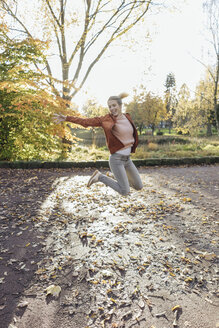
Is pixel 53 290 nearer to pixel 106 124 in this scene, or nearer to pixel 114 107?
pixel 106 124

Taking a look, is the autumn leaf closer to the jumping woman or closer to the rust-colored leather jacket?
the jumping woman

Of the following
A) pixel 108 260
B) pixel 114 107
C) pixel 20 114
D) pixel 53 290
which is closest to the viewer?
pixel 53 290

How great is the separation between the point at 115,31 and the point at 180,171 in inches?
326

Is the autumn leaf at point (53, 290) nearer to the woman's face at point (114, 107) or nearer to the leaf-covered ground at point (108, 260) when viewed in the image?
the leaf-covered ground at point (108, 260)

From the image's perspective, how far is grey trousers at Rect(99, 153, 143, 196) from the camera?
363 centimetres

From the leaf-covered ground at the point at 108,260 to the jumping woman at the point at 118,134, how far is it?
1.20m

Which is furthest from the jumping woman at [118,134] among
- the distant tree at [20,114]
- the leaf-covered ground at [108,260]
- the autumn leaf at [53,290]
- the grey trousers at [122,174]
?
the distant tree at [20,114]

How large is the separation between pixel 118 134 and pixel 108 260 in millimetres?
1954

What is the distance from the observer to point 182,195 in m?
7.03

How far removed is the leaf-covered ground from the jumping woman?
3.94 ft

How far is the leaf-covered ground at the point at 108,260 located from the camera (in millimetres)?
2594

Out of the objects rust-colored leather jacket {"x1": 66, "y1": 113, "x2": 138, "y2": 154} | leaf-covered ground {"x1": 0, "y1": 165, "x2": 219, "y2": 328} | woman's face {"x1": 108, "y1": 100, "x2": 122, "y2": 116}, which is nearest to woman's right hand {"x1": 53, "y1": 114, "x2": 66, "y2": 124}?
rust-colored leather jacket {"x1": 66, "y1": 113, "x2": 138, "y2": 154}

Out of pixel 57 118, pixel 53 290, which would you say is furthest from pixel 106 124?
pixel 53 290

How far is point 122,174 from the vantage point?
3.66 meters
